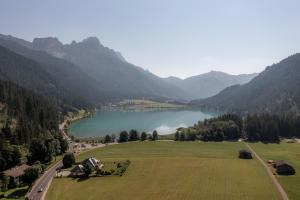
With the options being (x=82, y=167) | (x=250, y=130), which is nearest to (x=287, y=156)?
(x=250, y=130)

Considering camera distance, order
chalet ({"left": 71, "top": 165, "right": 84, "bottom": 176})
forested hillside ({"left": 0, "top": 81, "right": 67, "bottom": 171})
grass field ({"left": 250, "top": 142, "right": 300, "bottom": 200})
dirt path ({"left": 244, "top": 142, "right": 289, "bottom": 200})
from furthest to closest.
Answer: forested hillside ({"left": 0, "top": 81, "right": 67, "bottom": 171}), chalet ({"left": 71, "top": 165, "right": 84, "bottom": 176}), grass field ({"left": 250, "top": 142, "right": 300, "bottom": 200}), dirt path ({"left": 244, "top": 142, "right": 289, "bottom": 200})

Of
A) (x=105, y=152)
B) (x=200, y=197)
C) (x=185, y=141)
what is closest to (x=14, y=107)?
(x=105, y=152)

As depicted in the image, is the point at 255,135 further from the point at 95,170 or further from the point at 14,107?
the point at 14,107

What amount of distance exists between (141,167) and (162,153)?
23773mm

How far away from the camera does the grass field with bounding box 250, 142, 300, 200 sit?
259ft

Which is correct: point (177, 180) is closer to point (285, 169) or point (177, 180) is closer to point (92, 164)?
point (92, 164)

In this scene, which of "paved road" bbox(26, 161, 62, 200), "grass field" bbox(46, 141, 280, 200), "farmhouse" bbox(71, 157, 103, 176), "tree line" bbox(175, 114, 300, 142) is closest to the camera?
"grass field" bbox(46, 141, 280, 200)

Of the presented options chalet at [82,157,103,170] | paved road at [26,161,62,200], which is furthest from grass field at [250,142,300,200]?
paved road at [26,161,62,200]

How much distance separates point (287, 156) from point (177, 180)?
158ft

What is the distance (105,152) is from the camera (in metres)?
129

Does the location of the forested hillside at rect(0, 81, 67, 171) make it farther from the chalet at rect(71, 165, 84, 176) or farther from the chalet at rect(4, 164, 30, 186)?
the chalet at rect(71, 165, 84, 176)

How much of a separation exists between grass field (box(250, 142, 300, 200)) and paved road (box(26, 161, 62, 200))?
52837mm

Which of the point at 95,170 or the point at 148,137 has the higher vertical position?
the point at 148,137

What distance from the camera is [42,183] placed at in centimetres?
8750
